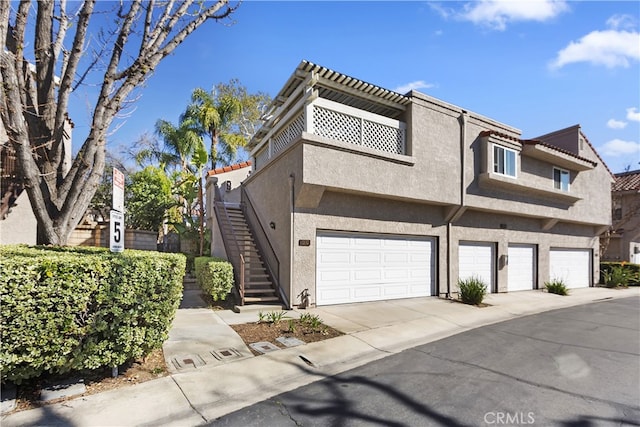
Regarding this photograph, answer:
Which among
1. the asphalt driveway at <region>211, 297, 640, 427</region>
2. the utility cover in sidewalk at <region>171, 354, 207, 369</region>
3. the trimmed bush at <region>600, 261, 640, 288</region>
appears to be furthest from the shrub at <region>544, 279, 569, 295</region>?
the utility cover in sidewalk at <region>171, 354, 207, 369</region>

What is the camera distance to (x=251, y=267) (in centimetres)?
1094

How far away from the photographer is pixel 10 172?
9.30m

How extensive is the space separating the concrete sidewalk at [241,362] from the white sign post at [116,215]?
1958 millimetres

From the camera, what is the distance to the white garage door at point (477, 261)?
12859mm

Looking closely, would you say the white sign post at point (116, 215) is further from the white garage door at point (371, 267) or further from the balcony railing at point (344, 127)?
the white garage door at point (371, 267)

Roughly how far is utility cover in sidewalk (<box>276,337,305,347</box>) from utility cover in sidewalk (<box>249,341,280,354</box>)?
0.74 feet

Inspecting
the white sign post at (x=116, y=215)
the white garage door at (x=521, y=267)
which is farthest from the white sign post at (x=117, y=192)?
the white garage door at (x=521, y=267)

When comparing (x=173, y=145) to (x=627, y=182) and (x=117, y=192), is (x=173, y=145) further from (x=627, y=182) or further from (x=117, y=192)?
(x=627, y=182)

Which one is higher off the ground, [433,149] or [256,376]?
[433,149]

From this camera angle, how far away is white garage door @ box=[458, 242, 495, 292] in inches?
506

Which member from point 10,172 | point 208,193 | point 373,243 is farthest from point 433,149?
point 10,172

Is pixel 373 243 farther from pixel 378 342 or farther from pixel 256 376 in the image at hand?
pixel 256 376

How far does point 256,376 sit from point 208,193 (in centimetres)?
1166

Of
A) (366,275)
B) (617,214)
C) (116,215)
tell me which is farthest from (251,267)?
(617,214)
